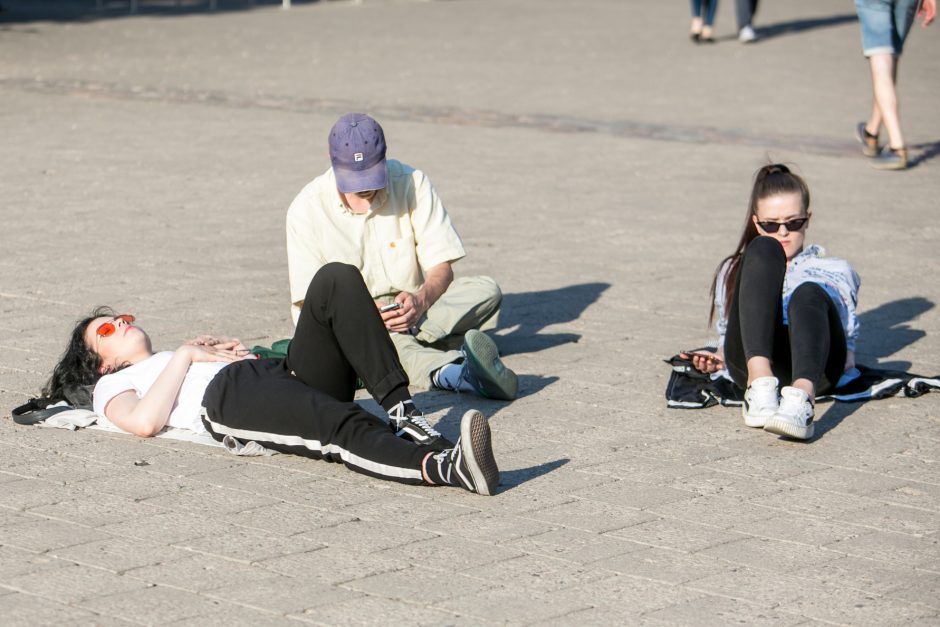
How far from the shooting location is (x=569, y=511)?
14.4 ft

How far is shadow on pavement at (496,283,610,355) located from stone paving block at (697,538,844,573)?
95.1 inches

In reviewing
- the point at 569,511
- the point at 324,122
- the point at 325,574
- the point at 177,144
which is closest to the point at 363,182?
the point at 569,511

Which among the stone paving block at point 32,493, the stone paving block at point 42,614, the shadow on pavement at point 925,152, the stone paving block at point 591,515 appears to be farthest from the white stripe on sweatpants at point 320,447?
the shadow on pavement at point 925,152

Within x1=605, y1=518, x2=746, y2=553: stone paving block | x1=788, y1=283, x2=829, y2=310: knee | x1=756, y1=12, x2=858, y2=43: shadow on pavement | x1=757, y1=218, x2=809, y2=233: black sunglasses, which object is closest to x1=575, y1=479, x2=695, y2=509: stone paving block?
x1=605, y1=518, x2=746, y2=553: stone paving block

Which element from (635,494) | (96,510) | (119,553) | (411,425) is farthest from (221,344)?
(635,494)

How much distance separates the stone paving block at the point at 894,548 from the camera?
4.05 metres

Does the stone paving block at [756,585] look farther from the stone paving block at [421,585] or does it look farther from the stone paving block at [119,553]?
the stone paving block at [119,553]

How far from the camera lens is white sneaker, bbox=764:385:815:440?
5004 mm

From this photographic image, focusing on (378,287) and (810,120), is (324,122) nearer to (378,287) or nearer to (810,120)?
(810,120)

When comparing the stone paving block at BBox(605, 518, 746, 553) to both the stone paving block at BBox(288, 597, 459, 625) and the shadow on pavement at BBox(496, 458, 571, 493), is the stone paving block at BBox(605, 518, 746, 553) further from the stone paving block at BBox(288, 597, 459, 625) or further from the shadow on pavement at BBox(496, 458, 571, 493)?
the stone paving block at BBox(288, 597, 459, 625)

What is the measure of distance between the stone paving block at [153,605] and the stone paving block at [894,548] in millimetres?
1789

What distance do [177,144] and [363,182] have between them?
6314 mm

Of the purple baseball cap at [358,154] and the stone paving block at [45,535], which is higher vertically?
the purple baseball cap at [358,154]

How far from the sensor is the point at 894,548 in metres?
4.14
